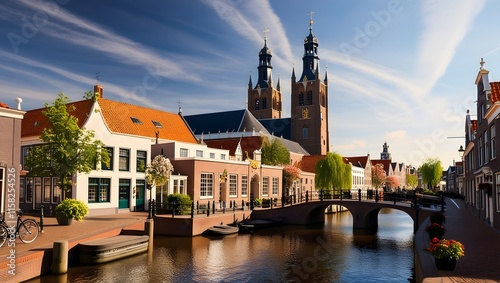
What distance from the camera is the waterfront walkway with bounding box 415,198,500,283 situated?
11.2 meters

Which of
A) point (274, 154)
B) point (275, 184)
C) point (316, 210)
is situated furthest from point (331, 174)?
point (316, 210)

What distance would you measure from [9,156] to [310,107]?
82528mm

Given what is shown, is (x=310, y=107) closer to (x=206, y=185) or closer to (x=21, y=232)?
(x=206, y=185)

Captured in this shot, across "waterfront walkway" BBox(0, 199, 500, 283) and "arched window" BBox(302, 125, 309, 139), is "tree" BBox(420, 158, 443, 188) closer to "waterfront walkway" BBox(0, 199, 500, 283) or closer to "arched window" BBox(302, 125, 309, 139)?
"arched window" BBox(302, 125, 309, 139)

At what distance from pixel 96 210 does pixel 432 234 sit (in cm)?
2261

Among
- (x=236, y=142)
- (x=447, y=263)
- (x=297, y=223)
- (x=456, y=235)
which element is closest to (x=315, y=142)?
(x=236, y=142)

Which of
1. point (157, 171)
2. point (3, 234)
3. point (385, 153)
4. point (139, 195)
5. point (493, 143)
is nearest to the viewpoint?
point (3, 234)

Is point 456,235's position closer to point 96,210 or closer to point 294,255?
point 294,255

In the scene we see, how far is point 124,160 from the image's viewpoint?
3353 cm

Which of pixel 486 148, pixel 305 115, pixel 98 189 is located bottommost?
pixel 98 189

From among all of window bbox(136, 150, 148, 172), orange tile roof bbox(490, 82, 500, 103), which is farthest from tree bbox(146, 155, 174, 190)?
orange tile roof bbox(490, 82, 500, 103)

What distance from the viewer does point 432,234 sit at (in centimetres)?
1762

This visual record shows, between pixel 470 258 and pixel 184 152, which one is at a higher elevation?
pixel 184 152

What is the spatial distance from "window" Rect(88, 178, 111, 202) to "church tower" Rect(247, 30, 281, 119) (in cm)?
8087
